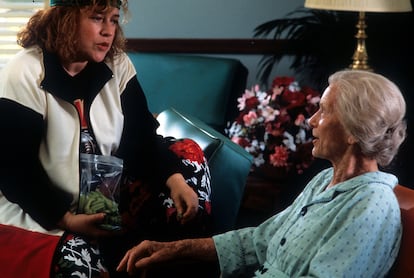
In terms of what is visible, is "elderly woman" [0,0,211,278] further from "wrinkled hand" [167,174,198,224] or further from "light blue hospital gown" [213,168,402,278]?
"light blue hospital gown" [213,168,402,278]

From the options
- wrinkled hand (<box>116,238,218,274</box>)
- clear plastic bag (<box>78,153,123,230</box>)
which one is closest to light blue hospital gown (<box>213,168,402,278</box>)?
wrinkled hand (<box>116,238,218,274</box>)

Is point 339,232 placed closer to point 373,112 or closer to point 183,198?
point 373,112

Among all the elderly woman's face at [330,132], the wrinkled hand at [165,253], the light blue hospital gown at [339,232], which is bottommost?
the wrinkled hand at [165,253]

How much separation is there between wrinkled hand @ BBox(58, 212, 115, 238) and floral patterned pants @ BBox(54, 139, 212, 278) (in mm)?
26

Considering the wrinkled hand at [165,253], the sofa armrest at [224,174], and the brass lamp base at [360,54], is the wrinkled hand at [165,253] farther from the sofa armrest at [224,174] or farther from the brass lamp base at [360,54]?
the brass lamp base at [360,54]

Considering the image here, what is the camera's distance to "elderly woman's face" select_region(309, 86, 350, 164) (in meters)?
1.84

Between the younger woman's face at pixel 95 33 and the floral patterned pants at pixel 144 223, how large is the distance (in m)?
0.39

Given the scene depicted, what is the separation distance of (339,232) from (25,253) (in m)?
0.85

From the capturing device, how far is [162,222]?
226cm

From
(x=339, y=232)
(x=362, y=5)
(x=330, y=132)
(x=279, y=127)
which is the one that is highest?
(x=362, y=5)

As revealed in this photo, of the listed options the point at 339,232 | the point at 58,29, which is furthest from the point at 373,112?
the point at 58,29

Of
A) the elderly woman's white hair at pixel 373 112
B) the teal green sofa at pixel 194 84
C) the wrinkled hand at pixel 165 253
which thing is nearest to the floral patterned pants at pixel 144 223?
the wrinkled hand at pixel 165 253

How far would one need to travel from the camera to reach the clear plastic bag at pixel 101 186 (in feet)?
7.07

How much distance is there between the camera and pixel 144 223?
2299 millimetres
